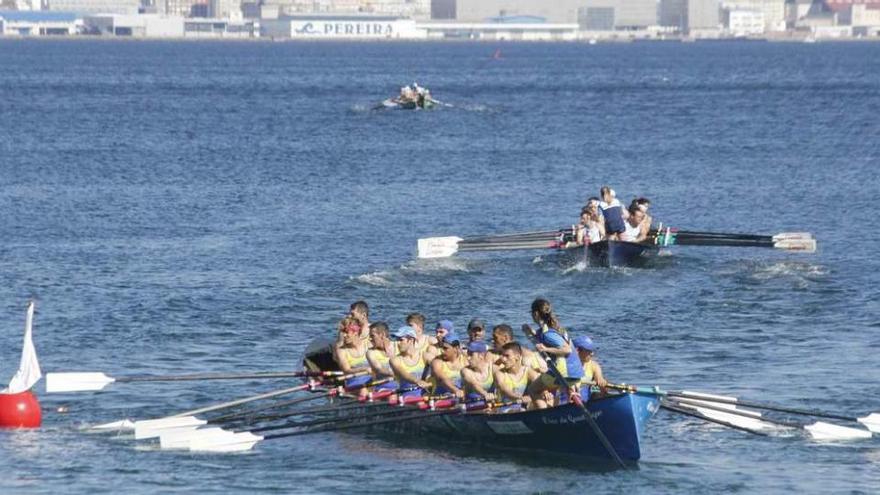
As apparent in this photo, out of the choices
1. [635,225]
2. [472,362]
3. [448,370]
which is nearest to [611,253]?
[635,225]

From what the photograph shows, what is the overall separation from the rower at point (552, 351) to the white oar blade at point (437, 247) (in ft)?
65.9

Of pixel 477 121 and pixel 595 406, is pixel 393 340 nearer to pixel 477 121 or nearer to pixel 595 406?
pixel 595 406

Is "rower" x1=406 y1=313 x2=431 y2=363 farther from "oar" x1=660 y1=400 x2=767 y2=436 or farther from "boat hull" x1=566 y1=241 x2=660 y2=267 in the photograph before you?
"boat hull" x1=566 y1=241 x2=660 y2=267

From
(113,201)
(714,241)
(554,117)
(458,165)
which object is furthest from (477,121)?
(714,241)

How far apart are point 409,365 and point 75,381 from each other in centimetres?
593

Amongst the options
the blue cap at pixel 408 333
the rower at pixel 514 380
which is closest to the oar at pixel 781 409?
the rower at pixel 514 380

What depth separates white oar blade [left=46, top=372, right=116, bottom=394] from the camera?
30458 mm

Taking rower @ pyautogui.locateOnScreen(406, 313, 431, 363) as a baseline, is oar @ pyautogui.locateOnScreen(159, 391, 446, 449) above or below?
below

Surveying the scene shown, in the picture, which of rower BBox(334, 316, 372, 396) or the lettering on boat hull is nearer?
the lettering on boat hull

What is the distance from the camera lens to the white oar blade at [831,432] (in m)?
28.9

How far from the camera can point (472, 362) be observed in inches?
1115

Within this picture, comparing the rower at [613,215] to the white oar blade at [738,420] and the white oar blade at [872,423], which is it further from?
the white oar blade at [872,423]

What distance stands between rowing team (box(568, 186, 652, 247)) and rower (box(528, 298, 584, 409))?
1850cm

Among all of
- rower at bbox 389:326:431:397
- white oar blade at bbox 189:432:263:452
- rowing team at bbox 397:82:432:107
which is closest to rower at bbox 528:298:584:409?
rower at bbox 389:326:431:397
